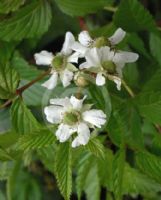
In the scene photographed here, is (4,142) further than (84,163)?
No

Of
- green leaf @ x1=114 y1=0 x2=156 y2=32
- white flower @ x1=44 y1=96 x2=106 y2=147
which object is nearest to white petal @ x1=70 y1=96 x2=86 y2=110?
white flower @ x1=44 y1=96 x2=106 y2=147

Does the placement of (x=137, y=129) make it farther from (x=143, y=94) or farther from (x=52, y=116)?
(x=52, y=116)

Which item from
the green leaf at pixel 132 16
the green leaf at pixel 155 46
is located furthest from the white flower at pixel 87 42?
the green leaf at pixel 155 46

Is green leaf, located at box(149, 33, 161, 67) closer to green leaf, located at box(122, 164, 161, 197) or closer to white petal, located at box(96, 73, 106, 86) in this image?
green leaf, located at box(122, 164, 161, 197)

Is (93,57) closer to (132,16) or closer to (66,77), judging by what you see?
(66,77)

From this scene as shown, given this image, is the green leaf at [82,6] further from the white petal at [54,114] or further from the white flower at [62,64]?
the white petal at [54,114]

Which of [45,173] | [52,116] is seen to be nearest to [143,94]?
[52,116]
